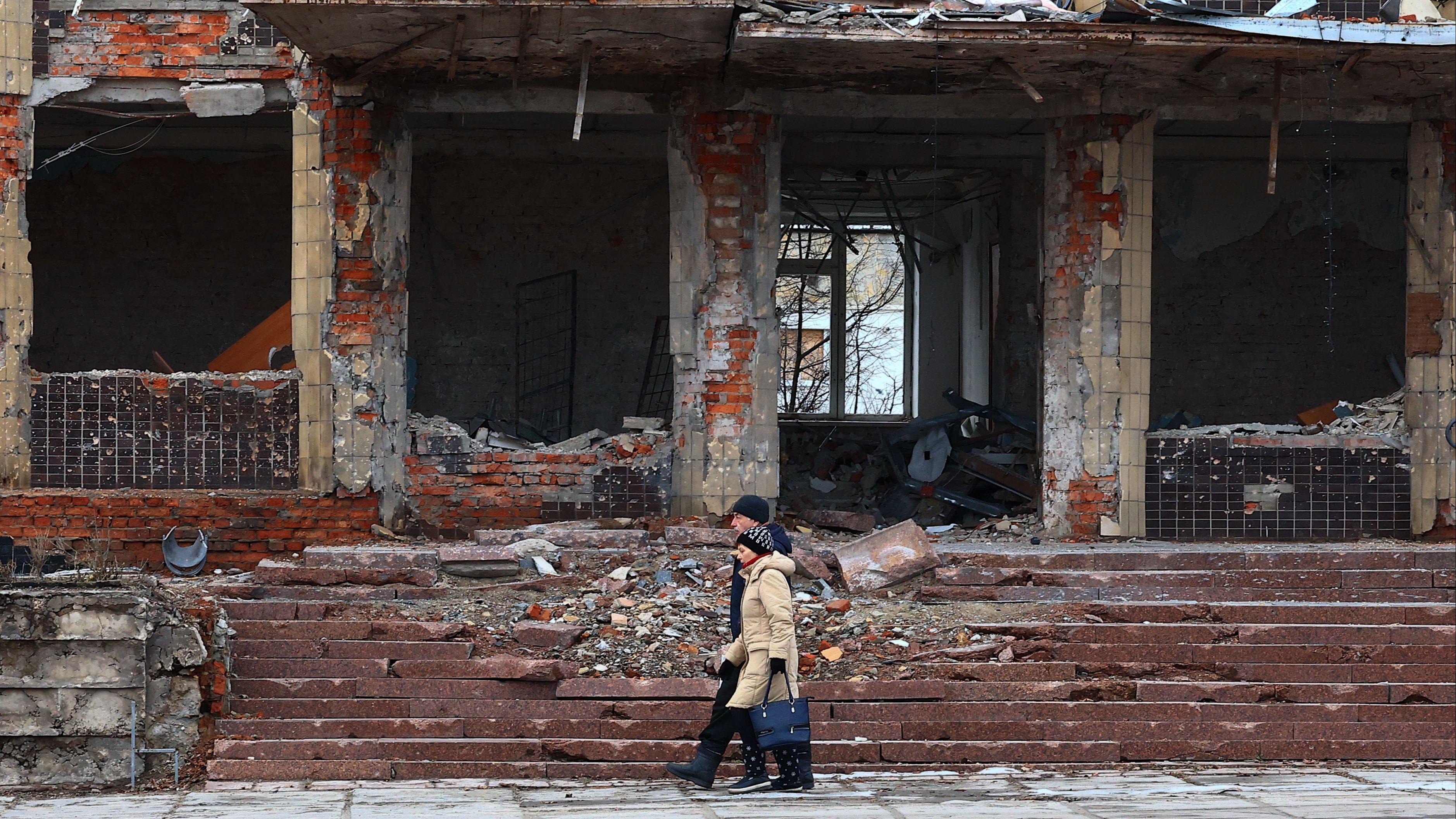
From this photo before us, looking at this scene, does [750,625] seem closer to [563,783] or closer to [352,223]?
[563,783]

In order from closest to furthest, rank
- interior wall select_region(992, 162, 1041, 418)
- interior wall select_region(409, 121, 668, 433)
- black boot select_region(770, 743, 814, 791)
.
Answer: black boot select_region(770, 743, 814, 791) < interior wall select_region(409, 121, 668, 433) < interior wall select_region(992, 162, 1041, 418)

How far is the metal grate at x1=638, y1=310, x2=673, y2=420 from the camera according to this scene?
14.9m

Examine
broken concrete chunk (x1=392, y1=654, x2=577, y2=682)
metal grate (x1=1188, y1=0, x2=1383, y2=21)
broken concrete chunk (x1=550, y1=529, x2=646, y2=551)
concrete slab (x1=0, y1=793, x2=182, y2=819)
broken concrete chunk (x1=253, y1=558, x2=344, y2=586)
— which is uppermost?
metal grate (x1=1188, y1=0, x2=1383, y2=21)

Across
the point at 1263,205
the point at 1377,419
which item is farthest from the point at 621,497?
the point at 1263,205

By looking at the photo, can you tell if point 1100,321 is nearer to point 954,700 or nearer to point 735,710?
point 954,700

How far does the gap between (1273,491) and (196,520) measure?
28.8 ft

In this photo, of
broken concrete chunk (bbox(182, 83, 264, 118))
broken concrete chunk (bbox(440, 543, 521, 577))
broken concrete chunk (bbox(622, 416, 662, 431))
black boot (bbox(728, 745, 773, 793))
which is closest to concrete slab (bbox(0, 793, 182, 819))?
black boot (bbox(728, 745, 773, 793))

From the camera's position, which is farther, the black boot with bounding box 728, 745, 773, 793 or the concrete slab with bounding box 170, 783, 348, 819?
the black boot with bounding box 728, 745, 773, 793

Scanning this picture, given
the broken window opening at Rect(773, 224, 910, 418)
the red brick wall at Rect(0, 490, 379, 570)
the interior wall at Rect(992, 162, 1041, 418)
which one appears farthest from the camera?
the broken window opening at Rect(773, 224, 910, 418)

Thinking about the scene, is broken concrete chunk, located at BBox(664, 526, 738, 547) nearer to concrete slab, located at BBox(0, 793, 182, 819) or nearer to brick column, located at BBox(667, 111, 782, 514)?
brick column, located at BBox(667, 111, 782, 514)

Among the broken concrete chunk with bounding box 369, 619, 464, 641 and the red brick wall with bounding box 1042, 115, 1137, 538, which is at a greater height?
the red brick wall with bounding box 1042, 115, 1137, 538

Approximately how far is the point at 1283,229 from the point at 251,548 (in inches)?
432

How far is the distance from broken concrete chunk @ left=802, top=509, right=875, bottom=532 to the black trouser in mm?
5900

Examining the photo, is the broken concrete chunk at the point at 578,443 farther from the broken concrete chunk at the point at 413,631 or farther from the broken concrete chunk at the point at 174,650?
the broken concrete chunk at the point at 174,650
